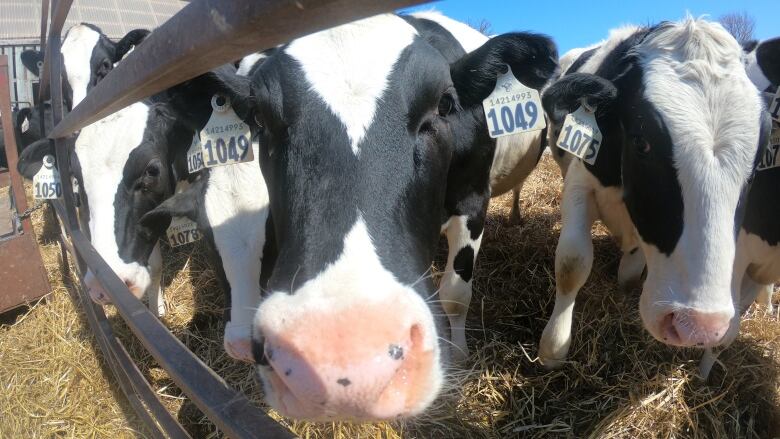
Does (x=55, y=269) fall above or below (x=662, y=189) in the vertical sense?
below

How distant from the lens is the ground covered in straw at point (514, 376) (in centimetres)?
246

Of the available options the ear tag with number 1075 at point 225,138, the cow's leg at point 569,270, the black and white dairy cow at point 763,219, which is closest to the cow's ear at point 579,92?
the cow's leg at point 569,270

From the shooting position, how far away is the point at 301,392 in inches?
35.7

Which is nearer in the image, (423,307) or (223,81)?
(423,307)

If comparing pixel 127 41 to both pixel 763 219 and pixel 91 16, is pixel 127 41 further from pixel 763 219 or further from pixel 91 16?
pixel 91 16

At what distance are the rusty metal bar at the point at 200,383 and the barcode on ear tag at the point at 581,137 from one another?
2.05 metres

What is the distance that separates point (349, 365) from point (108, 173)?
2974 millimetres

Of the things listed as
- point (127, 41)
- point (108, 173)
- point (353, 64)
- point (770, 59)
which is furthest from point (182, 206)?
point (770, 59)

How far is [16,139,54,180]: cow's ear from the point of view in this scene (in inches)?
144

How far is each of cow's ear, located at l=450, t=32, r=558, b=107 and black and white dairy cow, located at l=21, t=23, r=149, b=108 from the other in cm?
362

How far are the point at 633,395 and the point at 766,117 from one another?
1.56 meters

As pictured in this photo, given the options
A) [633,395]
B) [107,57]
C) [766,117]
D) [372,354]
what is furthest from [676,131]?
[107,57]

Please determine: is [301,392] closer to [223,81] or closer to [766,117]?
[223,81]

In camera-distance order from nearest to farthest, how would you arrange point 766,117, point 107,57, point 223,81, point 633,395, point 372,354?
point 372,354 → point 223,81 → point 766,117 → point 633,395 → point 107,57
